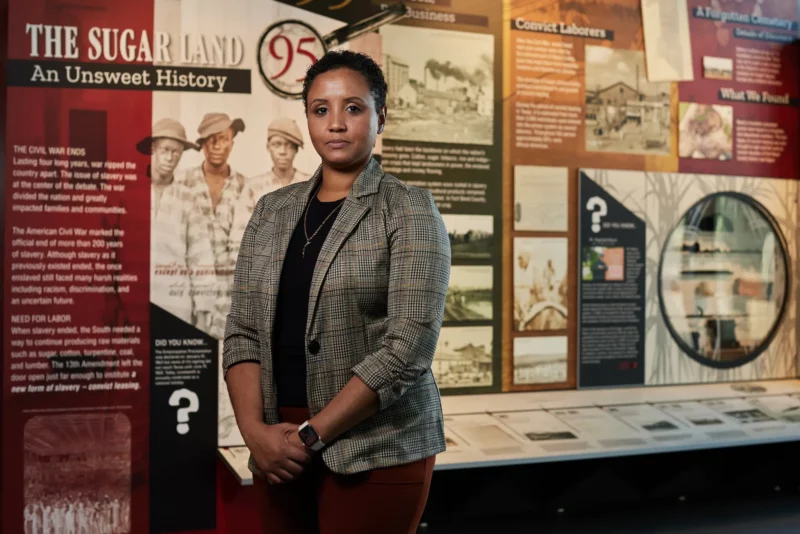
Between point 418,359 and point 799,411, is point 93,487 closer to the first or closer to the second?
point 418,359

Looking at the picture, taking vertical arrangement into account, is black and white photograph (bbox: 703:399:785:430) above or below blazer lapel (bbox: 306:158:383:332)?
below

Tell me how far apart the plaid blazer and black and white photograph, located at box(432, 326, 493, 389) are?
7.44 ft

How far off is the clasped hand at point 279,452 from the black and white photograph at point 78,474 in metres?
1.94

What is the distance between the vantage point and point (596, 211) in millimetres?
4203

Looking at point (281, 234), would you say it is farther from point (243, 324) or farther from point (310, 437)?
point (310, 437)

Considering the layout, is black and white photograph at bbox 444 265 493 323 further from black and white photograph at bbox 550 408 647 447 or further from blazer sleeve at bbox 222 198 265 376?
blazer sleeve at bbox 222 198 265 376

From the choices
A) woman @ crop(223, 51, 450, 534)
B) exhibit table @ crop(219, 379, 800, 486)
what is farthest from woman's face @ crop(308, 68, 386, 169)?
exhibit table @ crop(219, 379, 800, 486)

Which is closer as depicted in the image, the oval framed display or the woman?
the woman

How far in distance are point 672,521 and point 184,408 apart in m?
2.46

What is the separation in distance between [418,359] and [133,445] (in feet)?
7.15

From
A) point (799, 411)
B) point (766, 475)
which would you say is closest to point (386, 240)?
point (799, 411)

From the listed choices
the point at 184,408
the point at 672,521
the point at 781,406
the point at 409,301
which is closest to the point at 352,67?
the point at 409,301

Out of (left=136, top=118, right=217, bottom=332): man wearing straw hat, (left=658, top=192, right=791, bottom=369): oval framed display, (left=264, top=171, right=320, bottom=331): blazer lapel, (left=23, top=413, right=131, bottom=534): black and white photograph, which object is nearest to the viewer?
(left=264, top=171, right=320, bottom=331): blazer lapel

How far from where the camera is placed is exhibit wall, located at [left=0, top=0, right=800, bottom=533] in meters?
3.22
